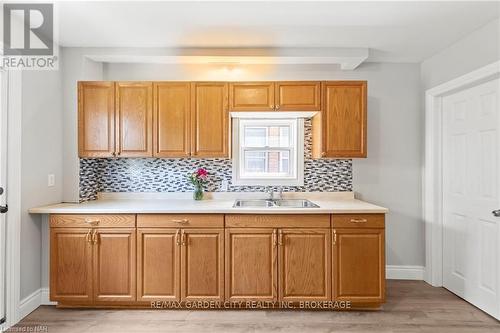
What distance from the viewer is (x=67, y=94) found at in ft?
10.7

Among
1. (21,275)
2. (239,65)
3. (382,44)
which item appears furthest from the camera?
(239,65)

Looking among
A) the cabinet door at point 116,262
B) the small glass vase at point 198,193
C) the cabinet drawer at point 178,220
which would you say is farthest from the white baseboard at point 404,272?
the cabinet door at point 116,262

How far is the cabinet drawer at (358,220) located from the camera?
9.29 ft

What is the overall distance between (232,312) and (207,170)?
4.88ft

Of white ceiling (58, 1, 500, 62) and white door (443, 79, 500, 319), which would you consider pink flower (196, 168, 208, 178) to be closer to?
white ceiling (58, 1, 500, 62)

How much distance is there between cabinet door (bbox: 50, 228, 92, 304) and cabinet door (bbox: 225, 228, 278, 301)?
1214mm

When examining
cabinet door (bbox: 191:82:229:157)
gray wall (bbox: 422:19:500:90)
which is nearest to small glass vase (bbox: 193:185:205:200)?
cabinet door (bbox: 191:82:229:157)

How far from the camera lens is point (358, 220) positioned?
2.84 meters

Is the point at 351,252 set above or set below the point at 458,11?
below

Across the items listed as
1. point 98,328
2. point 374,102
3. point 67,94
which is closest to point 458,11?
point 374,102

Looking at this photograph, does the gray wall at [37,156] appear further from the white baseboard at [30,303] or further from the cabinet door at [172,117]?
the cabinet door at [172,117]

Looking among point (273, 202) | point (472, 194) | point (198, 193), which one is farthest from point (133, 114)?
point (472, 194)

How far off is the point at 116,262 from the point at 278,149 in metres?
1.98

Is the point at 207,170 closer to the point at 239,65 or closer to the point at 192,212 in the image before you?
the point at 192,212
